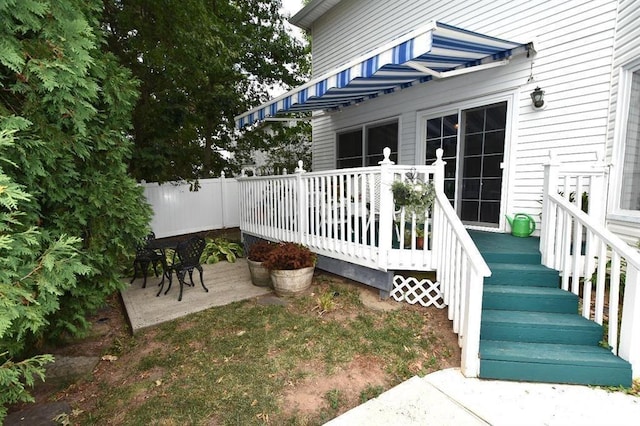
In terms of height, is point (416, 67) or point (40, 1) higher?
point (416, 67)

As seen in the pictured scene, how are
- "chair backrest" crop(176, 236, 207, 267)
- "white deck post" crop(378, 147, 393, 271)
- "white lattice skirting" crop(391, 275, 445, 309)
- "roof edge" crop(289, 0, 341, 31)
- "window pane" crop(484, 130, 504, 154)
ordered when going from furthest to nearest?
"roof edge" crop(289, 0, 341, 31)
"window pane" crop(484, 130, 504, 154)
"chair backrest" crop(176, 236, 207, 267)
"white lattice skirting" crop(391, 275, 445, 309)
"white deck post" crop(378, 147, 393, 271)

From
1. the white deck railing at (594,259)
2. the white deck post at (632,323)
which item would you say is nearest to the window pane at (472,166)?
the white deck railing at (594,259)

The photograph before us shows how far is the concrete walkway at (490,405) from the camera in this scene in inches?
83.8

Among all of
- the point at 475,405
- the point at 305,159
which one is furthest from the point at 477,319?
the point at 305,159

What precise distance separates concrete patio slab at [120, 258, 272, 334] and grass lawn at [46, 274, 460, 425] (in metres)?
0.22

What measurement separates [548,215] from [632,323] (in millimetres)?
1440

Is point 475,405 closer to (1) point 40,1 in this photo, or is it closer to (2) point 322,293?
(2) point 322,293

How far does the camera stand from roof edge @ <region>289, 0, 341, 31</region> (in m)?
7.73

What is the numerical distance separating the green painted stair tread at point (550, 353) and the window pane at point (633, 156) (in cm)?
195

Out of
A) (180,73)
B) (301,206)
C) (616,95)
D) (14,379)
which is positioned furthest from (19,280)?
(616,95)

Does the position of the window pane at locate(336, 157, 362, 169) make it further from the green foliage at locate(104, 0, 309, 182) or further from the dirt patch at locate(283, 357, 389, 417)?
the dirt patch at locate(283, 357, 389, 417)

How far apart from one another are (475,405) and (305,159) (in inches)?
467

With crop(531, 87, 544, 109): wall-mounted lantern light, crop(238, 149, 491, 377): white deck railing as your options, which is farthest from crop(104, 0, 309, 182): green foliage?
crop(531, 87, 544, 109): wall-mounted lantern light

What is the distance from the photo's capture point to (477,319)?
2.56m
